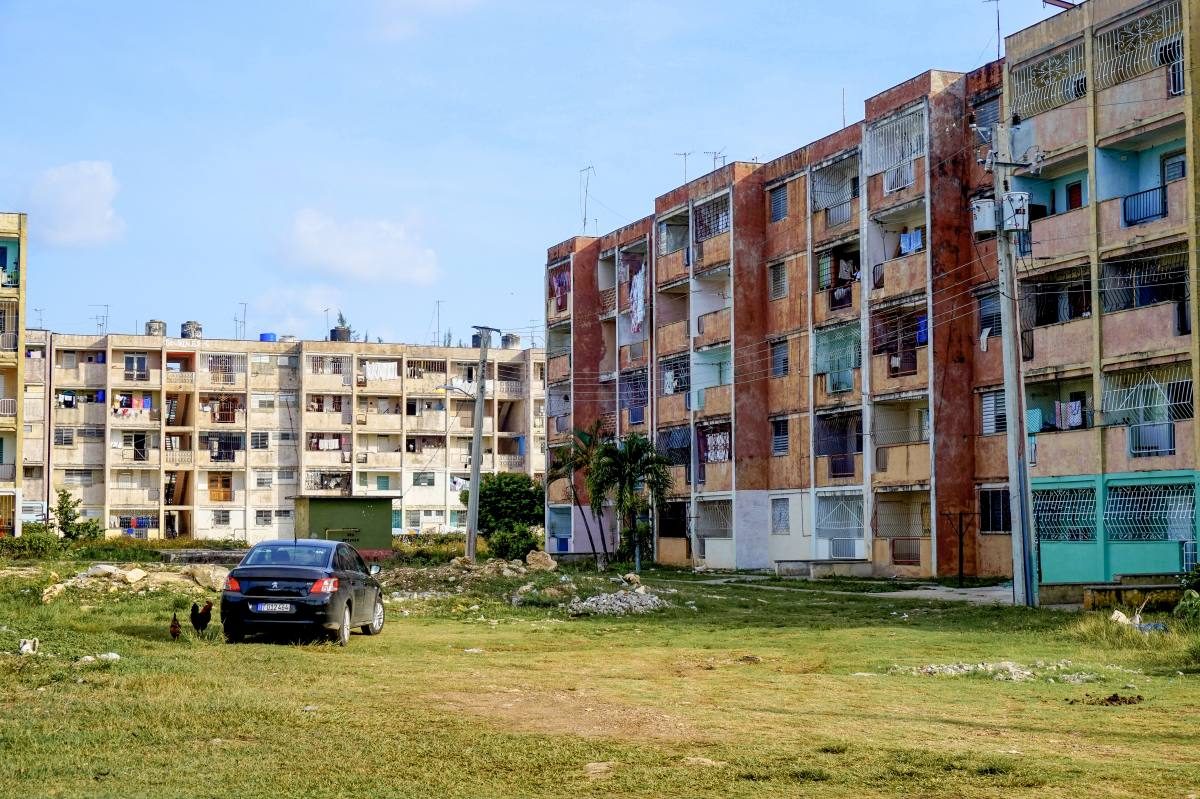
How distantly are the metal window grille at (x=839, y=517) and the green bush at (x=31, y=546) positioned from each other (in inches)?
1132

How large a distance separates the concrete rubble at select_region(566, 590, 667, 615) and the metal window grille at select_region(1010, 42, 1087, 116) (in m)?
19.2

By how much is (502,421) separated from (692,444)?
4668 centimetres

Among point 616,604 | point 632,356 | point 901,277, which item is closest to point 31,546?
point 632,356

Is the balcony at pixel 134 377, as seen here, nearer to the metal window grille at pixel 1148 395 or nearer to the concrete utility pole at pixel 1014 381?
the metal window grille at pixel 1148 395

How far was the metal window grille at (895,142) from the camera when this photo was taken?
151 ft

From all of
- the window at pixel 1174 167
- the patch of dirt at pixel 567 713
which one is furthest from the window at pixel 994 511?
the patch of dirt at pixel 567 713

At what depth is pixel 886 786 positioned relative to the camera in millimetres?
9836

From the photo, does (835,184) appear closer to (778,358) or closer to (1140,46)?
(778,358)

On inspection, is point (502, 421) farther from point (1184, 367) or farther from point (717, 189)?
point (1184, 367)

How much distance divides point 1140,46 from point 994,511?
14.8 m

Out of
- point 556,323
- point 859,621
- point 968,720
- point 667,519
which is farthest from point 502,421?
point 968,720

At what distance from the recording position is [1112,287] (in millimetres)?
37062

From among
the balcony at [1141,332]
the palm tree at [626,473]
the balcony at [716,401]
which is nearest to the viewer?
the balcony at [1141,332]

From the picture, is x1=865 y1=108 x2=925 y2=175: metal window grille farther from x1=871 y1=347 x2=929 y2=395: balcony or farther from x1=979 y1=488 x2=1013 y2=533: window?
x1=979 y1=488 x2=1013 y2=533: window
